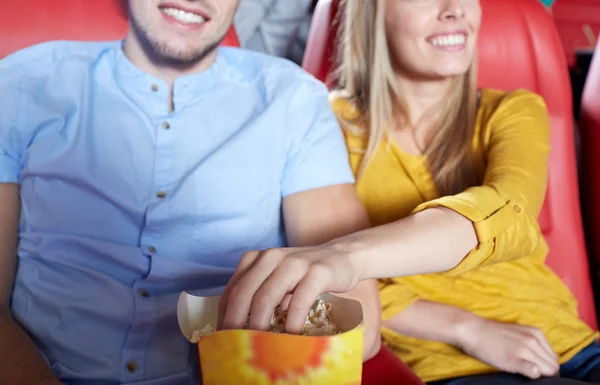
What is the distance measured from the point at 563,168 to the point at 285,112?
24.7 inches

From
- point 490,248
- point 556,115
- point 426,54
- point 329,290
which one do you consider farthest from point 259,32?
point 329,290

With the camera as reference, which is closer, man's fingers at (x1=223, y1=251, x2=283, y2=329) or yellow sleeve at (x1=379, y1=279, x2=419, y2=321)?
man's fingers at (x1=223, y1=251, x2=283, y2=329)

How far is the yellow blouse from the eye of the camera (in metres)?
0.88

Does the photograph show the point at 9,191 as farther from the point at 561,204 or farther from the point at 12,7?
the point at 561,204

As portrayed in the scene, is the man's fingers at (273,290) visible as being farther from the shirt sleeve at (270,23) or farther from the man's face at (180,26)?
the shirt sleeve at (270,23)

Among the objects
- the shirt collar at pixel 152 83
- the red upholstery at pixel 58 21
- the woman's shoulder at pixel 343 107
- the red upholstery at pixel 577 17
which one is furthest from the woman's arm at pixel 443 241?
the red upholstery at pixel 577 17

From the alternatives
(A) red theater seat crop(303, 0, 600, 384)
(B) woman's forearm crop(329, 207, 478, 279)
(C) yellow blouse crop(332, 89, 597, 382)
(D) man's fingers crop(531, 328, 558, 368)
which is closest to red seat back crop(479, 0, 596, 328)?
(A) red theater seat crop(303, 0, 600, 384)

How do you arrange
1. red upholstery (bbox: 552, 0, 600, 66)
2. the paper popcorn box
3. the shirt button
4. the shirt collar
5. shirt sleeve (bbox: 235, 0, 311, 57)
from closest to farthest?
the paper popcorn box → the shirt button → the shirt collar → shirt sleeve (bbox: 235, 0, 311, 57) → red upholstery (bbox: 552, 0, 600, 66)

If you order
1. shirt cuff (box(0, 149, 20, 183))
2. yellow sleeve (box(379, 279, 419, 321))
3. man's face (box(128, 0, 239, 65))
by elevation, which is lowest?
yellow sleeve (box(379, 279, 419, 321))

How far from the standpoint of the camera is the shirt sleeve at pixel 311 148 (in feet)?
2.78

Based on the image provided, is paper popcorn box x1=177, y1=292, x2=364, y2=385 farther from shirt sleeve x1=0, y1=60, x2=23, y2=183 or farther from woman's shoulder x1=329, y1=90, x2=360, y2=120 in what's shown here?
woman's shoulder x1=329, y1=90, x2=360, y2=120

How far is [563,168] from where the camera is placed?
46.8 inches

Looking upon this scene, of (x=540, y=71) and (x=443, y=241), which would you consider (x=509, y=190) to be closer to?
(x=443, y=241)

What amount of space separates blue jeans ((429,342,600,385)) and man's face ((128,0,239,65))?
598 millimetres
